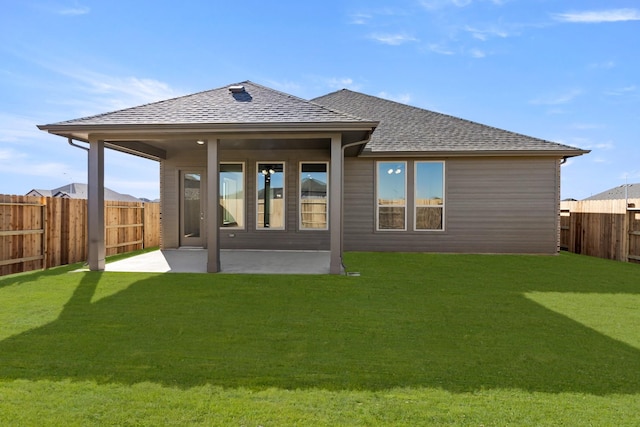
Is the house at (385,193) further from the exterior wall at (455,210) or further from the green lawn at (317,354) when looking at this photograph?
the green lawn at (317,354)

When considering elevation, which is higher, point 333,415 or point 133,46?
point 133,46

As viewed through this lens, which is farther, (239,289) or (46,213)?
(46,213)

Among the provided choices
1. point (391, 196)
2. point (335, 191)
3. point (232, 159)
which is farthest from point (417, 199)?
point (232, 159)

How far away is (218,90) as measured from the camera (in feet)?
28.1

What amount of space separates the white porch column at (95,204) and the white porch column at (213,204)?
2.29 meters

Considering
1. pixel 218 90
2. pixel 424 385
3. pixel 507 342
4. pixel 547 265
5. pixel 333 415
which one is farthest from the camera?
pixel 218 90

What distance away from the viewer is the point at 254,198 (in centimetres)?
1003

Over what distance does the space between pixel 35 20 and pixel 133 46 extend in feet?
6.82

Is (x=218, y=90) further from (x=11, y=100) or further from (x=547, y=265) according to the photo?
(x=547, y=265)

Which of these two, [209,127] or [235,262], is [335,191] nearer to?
[209,127]

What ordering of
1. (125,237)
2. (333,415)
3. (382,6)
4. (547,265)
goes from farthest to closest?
1. (125,237)
2. (382,6)
3. (547,265)
4. (333,415)

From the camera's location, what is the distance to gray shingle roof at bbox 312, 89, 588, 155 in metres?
9.52

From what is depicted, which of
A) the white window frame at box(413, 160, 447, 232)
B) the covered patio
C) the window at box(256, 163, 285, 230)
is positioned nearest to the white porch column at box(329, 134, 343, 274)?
the covered patio

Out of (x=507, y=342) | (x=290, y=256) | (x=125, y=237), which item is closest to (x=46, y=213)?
(x=125, y=237)
